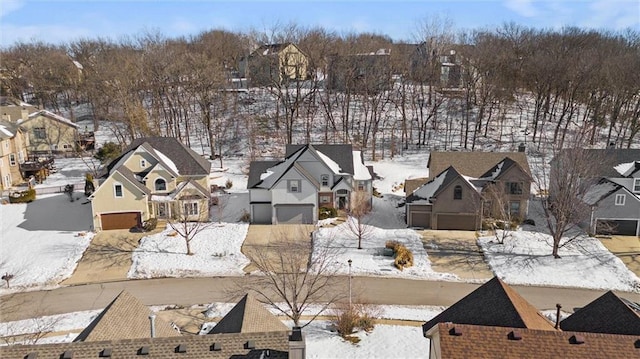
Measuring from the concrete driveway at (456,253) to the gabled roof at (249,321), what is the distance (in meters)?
16.1

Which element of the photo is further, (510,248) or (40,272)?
(510,248)

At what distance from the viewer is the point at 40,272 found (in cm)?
3344

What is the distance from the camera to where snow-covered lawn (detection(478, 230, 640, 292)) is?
31.6m

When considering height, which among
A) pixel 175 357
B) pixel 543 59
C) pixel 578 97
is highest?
pixel 543 59

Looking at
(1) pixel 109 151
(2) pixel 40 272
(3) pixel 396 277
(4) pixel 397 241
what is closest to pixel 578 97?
(4) pixel 397 241

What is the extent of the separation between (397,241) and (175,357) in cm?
2416

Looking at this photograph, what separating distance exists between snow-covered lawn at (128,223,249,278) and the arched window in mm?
3971

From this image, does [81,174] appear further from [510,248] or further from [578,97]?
[578,97]

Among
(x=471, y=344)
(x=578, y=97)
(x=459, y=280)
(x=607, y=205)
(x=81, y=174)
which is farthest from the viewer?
(x=578, y=97)

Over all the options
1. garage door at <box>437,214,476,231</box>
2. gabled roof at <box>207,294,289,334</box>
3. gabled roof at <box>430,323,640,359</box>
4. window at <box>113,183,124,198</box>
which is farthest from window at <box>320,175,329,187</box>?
gabled roof at <box>430,323,640,359</box>

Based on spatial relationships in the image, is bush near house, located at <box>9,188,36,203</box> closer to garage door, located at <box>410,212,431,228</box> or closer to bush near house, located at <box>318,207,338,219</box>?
bush near house, located at <box>318,207,338,219</box>

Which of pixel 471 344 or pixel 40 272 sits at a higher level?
pixel 471 344

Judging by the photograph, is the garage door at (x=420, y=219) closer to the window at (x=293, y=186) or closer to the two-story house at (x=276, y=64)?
the window at (x=293, y=186)

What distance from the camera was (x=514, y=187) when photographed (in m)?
41.1
